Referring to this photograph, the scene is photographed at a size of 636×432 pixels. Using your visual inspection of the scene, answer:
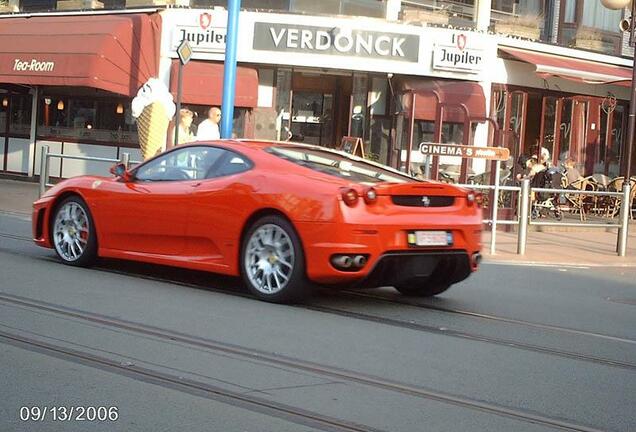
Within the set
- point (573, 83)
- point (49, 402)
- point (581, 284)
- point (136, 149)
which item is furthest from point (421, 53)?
point (49, 402)

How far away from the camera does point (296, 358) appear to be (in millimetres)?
6258

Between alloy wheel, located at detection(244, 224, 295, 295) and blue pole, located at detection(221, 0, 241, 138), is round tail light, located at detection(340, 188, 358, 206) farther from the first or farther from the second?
blue pole, located at detection(221, 0, 241, 138)

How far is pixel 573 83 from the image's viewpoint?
960 inches

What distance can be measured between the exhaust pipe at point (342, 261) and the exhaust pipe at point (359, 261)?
0.04 m

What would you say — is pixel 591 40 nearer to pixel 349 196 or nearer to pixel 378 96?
pixel 378 96

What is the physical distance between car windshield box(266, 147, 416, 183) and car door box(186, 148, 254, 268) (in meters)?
0.41

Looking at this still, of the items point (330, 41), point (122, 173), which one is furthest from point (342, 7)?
point (122, 173)

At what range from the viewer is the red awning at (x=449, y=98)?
71.4 ft

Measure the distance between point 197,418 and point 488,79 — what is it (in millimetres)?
18342

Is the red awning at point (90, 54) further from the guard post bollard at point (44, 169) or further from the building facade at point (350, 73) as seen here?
the guard post bollard at point (44, 169)

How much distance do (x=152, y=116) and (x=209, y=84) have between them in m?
4.19

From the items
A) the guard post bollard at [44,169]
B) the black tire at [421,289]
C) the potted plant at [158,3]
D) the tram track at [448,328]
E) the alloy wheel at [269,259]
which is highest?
the potted plant at [158,3]

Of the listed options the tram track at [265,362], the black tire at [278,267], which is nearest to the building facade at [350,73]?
the black tire at [278,267]
